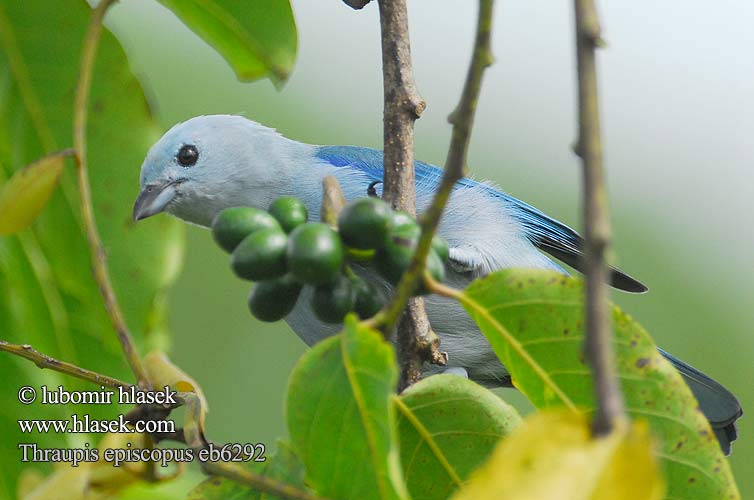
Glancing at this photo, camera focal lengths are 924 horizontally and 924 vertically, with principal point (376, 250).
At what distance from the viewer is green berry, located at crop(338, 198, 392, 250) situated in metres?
1.40

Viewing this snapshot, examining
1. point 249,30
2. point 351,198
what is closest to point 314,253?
point 249,30

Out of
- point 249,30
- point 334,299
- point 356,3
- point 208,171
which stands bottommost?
point 208,171

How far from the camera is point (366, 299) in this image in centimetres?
153

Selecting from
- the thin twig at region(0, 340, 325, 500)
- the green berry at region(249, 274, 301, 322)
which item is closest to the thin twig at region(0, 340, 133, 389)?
the thin twig at region(0, 340, 325, 500)

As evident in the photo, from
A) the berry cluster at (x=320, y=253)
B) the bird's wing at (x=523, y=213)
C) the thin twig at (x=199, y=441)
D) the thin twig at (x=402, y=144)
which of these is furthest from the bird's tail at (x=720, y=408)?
the thin twig at (x=199, y=441)

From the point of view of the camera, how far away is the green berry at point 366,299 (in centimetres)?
152

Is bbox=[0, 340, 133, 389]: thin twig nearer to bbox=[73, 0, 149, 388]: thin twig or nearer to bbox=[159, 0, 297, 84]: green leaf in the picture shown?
bbox=[73, 0, 149, 388]: thin twig

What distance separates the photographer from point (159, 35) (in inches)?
283

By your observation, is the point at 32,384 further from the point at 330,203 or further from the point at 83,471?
the point at 330,203

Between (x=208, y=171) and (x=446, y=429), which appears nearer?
(x=446, y=429)

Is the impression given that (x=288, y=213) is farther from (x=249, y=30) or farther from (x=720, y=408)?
(x=720, y=408)

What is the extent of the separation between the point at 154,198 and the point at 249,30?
3.62 feet

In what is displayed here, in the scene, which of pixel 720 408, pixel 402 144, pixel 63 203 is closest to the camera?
pixel 402 144

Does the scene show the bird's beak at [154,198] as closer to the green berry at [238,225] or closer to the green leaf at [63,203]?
the green leaf at [63,203]
